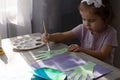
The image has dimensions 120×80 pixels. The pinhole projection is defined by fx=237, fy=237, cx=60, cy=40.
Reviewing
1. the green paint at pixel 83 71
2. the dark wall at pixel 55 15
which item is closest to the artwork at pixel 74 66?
the green paint at pixel 83 71

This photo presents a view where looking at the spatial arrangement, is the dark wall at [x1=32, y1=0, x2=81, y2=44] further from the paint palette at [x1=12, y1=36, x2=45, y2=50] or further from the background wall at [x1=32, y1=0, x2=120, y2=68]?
the paint palette at [x1=12, y1=36, x2=45, y2=50]

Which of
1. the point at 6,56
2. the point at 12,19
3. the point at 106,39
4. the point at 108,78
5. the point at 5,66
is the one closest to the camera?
the point at 108,78

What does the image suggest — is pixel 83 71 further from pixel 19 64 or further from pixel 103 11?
pixel 103 11

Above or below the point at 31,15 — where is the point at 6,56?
below

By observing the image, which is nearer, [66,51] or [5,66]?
[5,66]

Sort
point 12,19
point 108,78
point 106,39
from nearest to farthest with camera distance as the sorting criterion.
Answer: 1. point 108,78
2. point 106,39
3. point 12,19

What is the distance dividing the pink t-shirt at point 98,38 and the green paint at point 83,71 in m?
0.33

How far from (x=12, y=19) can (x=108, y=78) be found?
97cm

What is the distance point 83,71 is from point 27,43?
426 millimetres

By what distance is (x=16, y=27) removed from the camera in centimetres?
169

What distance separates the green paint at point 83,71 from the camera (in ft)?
3.02

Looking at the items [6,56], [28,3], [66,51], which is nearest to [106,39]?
[66,51]

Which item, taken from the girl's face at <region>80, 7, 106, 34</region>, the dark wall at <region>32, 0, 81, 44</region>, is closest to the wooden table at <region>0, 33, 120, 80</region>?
the girl's face at <region>80, 7, 106, 34</region>

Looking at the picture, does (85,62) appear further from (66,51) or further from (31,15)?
(31,15)
